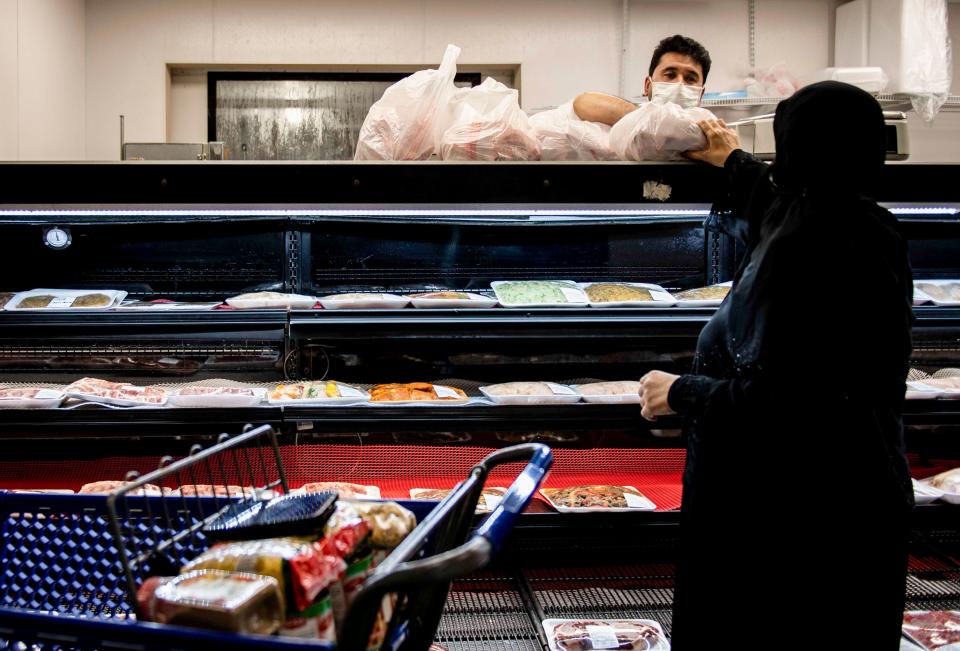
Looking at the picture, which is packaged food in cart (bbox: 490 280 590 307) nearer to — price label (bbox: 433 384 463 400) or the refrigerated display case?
the refrigerated display case

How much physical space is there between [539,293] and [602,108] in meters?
0.65

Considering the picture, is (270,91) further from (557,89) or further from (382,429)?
(382,429)

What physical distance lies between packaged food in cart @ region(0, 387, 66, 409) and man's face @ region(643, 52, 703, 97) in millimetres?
2388

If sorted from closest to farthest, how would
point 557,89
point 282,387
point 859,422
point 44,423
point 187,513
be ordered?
point 187,513 → point 859,422 → point 44,423 → point 282,387 → point 557,89

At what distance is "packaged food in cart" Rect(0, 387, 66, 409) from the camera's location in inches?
92.4

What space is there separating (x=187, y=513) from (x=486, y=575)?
65.1 inches

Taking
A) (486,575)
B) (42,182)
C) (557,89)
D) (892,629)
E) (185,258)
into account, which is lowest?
(486,575)

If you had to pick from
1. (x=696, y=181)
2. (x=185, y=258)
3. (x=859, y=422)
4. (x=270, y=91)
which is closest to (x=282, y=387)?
(x=185, y=258)

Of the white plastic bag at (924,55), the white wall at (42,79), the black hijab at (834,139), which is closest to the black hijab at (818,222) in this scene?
the black hijab at (834,139)

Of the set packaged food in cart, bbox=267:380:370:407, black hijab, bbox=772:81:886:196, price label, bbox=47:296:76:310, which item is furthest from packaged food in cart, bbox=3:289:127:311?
black hijab, bbox=772:81:886:196

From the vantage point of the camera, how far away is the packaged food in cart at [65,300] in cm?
260

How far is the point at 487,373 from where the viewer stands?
2.99 meters

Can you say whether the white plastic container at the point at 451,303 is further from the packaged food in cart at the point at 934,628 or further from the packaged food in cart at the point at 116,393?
the packaged food in cart at the point at 934,628

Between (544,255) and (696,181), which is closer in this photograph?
(696,181)
